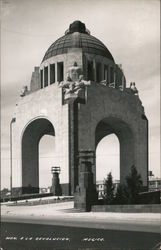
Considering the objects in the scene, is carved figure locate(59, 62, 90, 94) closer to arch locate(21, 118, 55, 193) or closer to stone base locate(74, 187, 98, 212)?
arch locate(21, 118, 55, 193)

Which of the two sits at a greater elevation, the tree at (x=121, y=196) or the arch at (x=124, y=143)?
the arch at (x=124, y=143)

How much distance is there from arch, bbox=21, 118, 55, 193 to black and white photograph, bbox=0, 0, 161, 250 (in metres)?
0.10

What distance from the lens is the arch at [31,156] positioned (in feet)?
111

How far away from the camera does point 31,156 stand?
34.6m

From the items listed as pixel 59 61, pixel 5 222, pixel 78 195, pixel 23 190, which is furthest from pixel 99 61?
pixel 5 222

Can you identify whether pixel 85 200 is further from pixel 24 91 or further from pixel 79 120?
pixel 24 91

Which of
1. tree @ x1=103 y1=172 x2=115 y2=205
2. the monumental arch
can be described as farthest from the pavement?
the monumental arch

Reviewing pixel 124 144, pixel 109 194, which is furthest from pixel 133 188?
pixel 124 144

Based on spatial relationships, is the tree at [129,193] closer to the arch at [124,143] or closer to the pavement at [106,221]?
the pavement at [106,221]

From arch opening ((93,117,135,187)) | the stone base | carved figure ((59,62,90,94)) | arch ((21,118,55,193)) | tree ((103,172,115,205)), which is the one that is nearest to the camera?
the stone base

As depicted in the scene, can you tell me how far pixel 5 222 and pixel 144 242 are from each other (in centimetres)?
674

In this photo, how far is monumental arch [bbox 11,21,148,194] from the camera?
2869 centimetres

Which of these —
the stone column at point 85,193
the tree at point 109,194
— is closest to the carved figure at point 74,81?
the tree at point 109,194

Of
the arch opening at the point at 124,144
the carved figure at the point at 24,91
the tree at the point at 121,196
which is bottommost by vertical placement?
the tree at the point at 121,196
